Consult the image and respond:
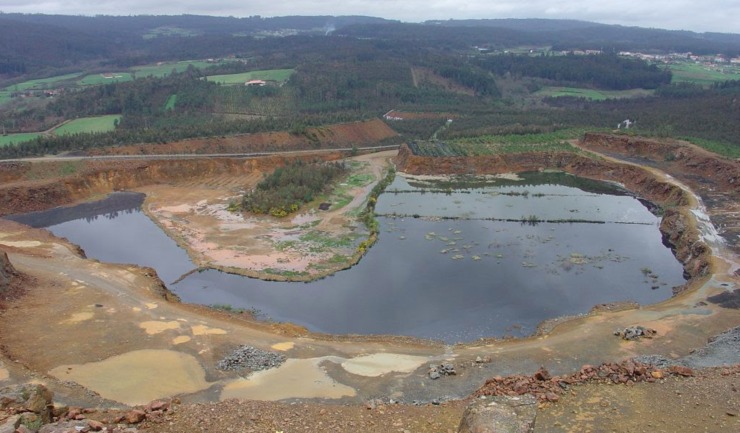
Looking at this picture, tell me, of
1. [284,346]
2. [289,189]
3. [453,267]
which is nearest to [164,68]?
[289,189]

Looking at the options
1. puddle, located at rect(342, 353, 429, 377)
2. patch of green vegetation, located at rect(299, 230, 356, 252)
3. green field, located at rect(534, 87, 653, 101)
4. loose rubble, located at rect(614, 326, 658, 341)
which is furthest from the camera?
green field, located at rect(534, 87, 653, 101)

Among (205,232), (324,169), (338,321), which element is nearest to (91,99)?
(324,169)

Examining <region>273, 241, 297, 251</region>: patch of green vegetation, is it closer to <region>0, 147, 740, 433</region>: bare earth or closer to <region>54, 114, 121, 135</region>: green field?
<region>0, 147, 740, 433</region>: bare earth

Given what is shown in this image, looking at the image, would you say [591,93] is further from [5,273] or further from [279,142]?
[5,273]

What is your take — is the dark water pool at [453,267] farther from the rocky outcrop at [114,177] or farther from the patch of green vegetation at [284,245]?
the patch of green vegetation at [284,245]

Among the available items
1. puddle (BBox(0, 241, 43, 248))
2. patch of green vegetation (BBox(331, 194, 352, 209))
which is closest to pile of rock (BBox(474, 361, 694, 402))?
patch of green vegetation (BBox(331, 194, 352, 209))

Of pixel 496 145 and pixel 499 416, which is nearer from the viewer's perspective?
pixel 499 416

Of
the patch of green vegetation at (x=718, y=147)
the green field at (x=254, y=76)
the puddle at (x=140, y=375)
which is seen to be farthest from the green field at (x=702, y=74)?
the puddle at (x=140, y=375)

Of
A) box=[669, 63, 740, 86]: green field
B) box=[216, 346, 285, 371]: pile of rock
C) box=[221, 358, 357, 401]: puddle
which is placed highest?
box=[669, 63, 740, 86]: green field
